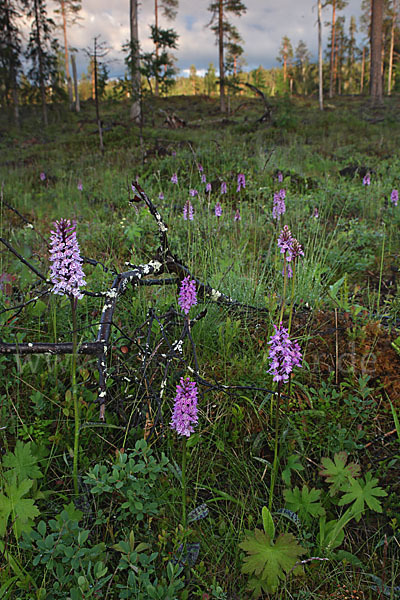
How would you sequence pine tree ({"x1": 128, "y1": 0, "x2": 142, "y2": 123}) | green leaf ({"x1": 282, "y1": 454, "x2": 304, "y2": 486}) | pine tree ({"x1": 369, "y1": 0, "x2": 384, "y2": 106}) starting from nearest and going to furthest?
1. green leaf ({"x1": 282, "y1": 454, "x2": 304, "y2": 486})
2. pine tree ({"x1": 128, "y1": 0, "x2": 142, "y2": 123})
3. pine tree ({"x1": 369, "y1": 0, "x2": 384, "y2": 106})

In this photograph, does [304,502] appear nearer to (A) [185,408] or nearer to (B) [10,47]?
(A) [185,408]

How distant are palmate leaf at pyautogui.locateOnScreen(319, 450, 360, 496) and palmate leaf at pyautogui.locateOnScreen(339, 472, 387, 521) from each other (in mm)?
31

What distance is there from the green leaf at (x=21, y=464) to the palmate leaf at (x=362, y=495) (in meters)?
1.36

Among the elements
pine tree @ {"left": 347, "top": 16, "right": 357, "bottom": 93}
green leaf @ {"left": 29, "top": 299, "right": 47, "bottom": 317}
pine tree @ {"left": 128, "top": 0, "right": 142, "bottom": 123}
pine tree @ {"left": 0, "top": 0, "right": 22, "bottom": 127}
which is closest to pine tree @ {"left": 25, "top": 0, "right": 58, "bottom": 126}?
pine tree @ {"left": 0, "top": 0, "right": 22, "bottom": 127}

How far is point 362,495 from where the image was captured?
1587 millimetres

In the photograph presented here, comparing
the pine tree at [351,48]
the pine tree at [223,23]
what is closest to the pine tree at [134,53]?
the pine tree at [223,23]

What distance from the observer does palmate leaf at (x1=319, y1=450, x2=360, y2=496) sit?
1.63 meters

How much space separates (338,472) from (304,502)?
211 mm

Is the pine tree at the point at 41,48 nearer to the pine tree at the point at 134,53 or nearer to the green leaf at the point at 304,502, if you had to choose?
the pine tree at the point at 134,53

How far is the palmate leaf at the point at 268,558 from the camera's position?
1349 mm

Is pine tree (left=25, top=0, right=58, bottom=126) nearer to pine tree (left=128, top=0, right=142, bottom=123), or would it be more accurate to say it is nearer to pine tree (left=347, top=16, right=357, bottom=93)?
pine tree (left=128, top=0, right=142, bottom=123)

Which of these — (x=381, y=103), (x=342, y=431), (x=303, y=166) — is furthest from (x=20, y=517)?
(x=381, y=103)

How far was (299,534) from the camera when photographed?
153cm

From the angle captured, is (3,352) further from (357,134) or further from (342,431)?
(357,134)
